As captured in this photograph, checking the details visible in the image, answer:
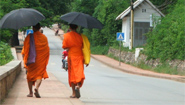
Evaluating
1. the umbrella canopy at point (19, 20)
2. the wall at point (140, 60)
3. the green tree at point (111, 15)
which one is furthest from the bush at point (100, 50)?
the umbrella canopy at point (19, 20)

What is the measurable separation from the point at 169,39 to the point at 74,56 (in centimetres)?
1933

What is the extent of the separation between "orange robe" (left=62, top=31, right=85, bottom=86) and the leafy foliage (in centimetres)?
1652

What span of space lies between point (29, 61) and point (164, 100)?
426 cm

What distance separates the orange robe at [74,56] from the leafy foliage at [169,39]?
54.2 feet

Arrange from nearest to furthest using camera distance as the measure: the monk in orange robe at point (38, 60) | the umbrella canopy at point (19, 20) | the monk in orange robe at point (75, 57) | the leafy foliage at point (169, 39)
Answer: the umbrella canopy at point (19, 20), the monk in orange robe at point (38, 60), the monk in orange robe at point (75, 57), the leafy foliage at point (169, 39)

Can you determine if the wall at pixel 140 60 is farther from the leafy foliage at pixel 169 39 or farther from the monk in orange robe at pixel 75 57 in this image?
the monk in orange robe at pixel 75 57

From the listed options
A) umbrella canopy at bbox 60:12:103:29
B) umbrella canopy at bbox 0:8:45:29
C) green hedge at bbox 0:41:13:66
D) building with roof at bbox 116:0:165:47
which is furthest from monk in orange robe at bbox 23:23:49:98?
building with roof at bbox 116:0:165:47

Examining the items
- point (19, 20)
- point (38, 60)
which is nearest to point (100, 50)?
point (38, 60)

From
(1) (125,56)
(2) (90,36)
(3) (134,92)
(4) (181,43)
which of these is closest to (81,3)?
(2) (90,36)

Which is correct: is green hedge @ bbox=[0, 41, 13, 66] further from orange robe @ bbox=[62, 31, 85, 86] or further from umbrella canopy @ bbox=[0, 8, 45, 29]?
umbrella canopy @ bbox=[0, 8, 45, 29]

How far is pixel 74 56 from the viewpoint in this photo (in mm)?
10695

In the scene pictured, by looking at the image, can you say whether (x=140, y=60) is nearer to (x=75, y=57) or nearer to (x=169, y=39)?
(x=169, y=39)

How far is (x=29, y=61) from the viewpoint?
33.8 ft

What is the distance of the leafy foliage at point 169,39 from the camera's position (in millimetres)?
27250
